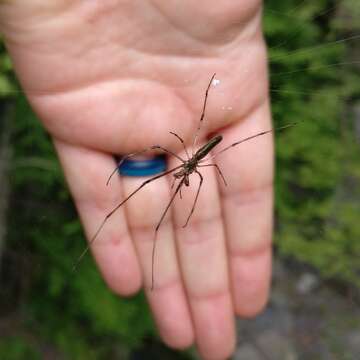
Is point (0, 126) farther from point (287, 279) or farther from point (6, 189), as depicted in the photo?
point (287, 279)

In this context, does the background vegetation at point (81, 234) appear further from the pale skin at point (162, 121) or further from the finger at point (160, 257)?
the finger at point (160, 257)

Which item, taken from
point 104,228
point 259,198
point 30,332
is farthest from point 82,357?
point 259,198

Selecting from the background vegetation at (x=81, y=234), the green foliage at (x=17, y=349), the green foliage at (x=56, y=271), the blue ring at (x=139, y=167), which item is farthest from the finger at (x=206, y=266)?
the green foliage at (x=17, y=349)

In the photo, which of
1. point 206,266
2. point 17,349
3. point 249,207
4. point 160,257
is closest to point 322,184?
point 249,207

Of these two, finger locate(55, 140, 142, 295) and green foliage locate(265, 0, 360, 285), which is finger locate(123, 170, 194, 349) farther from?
green foliage locate(265, 0, 360, 285)

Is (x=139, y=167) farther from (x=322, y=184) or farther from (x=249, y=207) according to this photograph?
(x=322, y=184)
